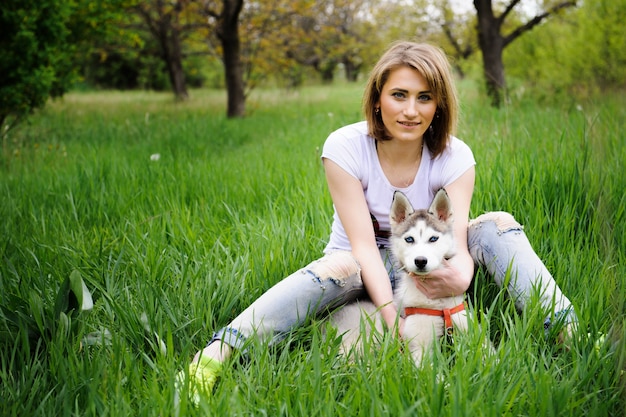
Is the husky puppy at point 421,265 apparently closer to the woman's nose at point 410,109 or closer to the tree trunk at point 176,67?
the woman's nose at point 410,109

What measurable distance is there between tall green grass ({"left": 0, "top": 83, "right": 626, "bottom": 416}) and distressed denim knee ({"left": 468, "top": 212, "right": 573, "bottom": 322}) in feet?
0.34

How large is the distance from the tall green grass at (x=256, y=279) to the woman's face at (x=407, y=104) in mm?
889

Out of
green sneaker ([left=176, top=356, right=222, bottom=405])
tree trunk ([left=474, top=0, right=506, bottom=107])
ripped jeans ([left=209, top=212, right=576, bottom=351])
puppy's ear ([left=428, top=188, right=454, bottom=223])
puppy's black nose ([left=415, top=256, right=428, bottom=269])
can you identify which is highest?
tree trunk ([left=474, top=0, right=506, bottom=107])

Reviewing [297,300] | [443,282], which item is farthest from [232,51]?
[443,282]

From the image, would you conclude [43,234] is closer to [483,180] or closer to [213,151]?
[483,180]

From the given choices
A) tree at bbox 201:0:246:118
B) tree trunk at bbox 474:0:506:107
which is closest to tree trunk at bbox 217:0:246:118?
tree at bbox 201:0:246:118

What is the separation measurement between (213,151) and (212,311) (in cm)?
443

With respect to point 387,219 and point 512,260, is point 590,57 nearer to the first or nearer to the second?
point 387,219

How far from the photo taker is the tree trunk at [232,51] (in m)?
10.3

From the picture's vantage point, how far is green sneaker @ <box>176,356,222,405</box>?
6.22 ft

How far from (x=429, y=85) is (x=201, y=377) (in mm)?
1831

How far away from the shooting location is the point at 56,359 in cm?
210

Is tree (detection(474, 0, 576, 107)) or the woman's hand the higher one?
tree (detection(474, 0, 576, 107))

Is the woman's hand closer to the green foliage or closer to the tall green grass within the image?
the tall green grass
